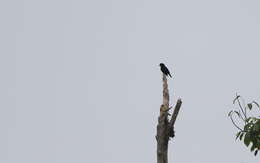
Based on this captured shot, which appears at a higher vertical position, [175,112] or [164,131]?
[175,112]

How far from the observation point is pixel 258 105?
6.81 metres

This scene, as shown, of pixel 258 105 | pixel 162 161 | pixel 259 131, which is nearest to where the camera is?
pixel 259 131

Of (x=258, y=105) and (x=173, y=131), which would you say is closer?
(x=258, y=105)

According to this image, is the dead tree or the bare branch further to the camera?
the bare branch

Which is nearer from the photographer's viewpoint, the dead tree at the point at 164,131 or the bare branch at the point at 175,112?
the dead tree at the point at 164,131

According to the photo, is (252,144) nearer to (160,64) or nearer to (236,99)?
(236,99)

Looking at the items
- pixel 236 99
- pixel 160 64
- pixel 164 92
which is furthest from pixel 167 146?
pixel 160 64

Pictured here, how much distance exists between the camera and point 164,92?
35.0 feet

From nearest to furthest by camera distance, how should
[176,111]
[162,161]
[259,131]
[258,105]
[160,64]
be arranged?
[259,131], [258,105], [162,161], [176,111], [160,64]

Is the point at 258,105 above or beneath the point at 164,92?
beneath

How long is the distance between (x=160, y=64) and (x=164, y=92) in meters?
12.4

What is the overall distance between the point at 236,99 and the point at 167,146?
1.72m

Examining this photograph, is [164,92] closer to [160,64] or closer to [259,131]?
[259,131]

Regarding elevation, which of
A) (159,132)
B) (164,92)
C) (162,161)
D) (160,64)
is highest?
(160,64)
